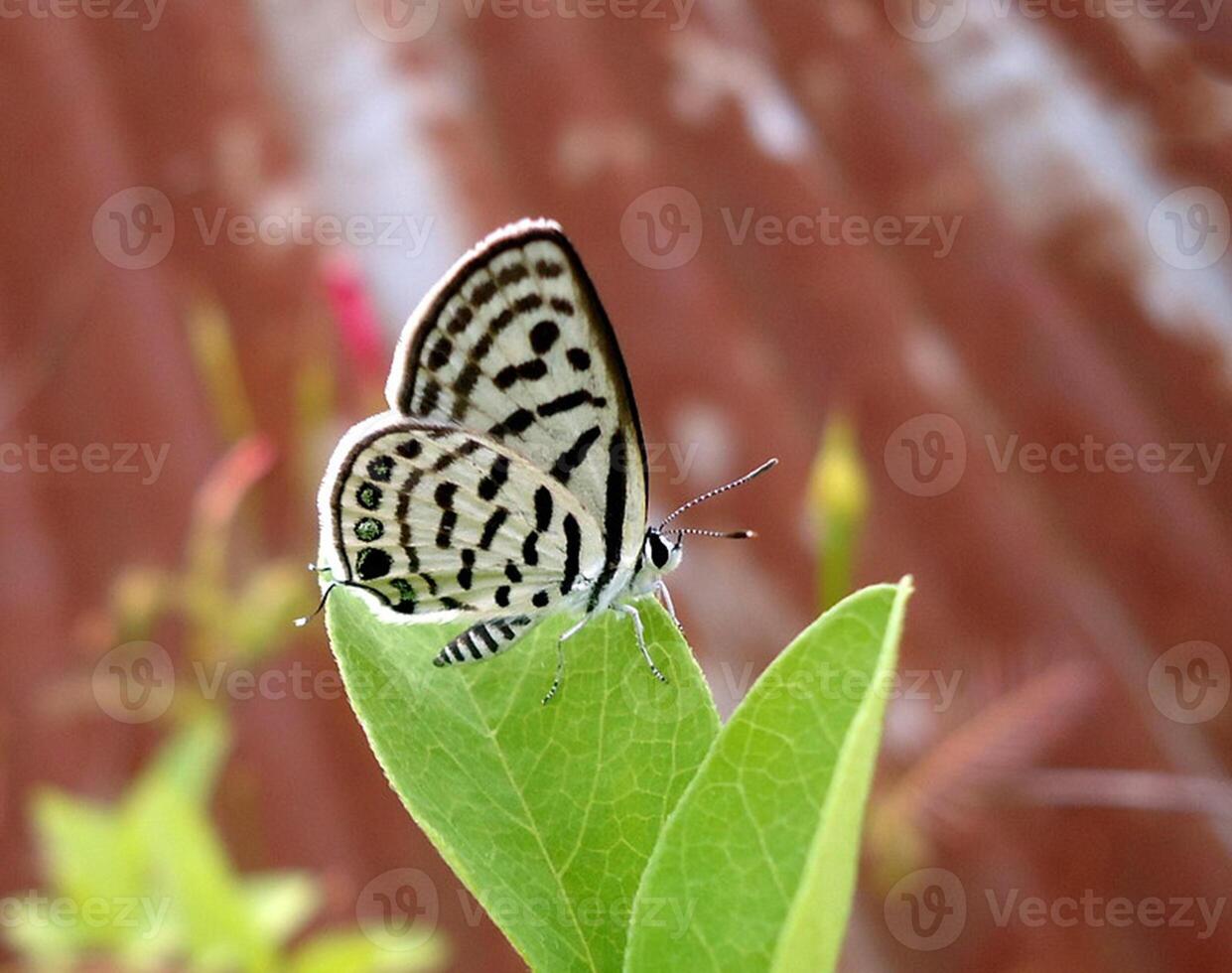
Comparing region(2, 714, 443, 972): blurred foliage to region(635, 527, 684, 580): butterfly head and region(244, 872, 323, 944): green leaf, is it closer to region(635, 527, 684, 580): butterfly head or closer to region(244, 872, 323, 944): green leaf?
region(244, 872, 323, 944): green leaf

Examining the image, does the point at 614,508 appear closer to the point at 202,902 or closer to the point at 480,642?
the point at 480,642

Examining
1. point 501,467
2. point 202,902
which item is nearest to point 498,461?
point 501,467

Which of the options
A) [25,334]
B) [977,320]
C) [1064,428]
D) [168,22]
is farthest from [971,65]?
[25,334]

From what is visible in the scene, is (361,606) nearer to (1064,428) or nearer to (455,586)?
(455,586)

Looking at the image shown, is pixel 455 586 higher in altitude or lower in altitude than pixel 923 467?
higher

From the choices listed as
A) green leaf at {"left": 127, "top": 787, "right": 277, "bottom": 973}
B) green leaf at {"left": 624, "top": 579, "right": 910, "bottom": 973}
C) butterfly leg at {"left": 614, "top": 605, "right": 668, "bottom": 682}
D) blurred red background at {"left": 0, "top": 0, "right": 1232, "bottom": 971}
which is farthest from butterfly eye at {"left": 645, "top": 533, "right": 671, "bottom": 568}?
blurred red background at {"left": 0, "top": 0, "right": 1232, "bottom": 971}

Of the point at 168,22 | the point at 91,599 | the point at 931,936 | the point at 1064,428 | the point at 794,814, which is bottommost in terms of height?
the point at 931,936
